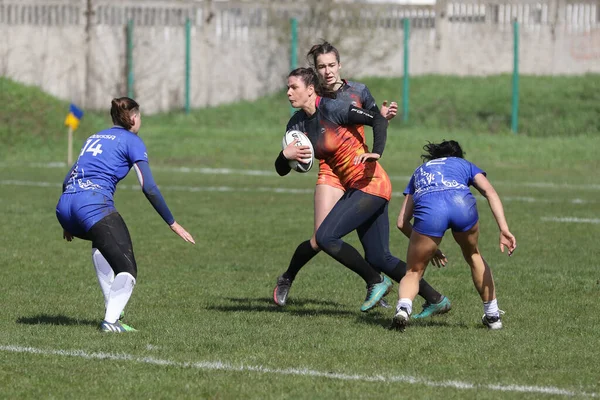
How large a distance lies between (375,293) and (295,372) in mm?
2376

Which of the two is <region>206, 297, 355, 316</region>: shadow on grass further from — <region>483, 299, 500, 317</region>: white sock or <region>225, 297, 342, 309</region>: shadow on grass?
<region>483, 299, 500, 317</region>: white sock

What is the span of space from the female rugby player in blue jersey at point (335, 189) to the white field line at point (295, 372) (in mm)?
2211

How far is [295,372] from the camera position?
23.0ft

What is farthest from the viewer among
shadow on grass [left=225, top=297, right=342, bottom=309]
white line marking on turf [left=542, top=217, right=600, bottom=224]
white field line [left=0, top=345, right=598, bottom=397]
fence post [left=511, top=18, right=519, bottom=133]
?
fence post [left=511, top=18, right=519, bottom=133]

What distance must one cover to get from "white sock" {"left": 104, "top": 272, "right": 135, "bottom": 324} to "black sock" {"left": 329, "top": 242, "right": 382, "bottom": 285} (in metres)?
1.77

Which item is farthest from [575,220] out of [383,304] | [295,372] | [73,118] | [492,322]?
[73,118]

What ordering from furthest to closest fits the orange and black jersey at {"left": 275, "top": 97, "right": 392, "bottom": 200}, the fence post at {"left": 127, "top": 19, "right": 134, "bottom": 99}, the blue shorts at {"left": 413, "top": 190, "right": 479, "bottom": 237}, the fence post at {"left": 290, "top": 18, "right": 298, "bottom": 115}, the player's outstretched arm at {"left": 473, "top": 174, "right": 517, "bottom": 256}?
1. the fence post at {"left": 127, "top": 19, "right": 134, "bottom": 99}
2. the fence post at {"left": 290, "top": 18, "right": 298, "bottom": 115}
3. the orange and black jersey at {"left": 275, "top": 97, "right": 392, "bottom": 200}
4. the blue shorts at {"left": 413, "top": 190, "right": 479, "bottom": 237}
5. the player's outstretched arm at {"left": 473, "top": 174, "right": 517, "bottom": 256}

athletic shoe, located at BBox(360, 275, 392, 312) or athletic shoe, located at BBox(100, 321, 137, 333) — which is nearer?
athletic shoe, located at BBox(100, 321, 137, 333)

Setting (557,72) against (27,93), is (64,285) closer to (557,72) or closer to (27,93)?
(27,93)

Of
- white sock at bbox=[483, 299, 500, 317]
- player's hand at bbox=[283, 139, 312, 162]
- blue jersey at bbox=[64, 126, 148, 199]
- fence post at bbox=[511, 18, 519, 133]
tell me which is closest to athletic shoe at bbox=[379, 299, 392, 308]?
white sock at bbox=[483, 299, 500, 317]

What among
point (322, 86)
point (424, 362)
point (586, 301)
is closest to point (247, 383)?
point (424, 362)

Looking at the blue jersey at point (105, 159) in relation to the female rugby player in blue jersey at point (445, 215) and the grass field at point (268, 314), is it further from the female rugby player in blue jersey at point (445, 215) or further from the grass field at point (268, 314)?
the female rugby player in blue jersey at point (445, 215)

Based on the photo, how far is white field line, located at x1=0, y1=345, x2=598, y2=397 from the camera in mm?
6547

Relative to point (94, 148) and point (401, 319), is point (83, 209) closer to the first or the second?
point (94, 148)
